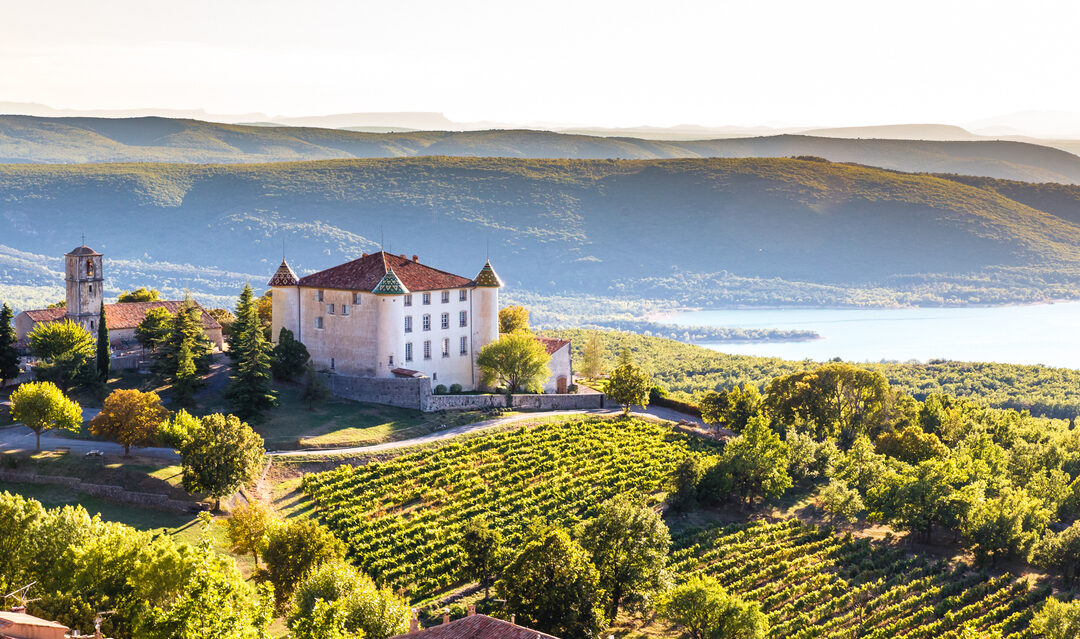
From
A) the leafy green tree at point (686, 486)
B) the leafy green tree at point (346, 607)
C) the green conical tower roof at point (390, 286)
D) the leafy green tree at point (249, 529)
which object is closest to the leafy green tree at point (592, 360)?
the green conical tower roof at point (390, 286)

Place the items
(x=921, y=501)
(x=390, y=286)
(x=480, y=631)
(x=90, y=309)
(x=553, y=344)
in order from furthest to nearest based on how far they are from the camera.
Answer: (x=553, y=344) → (x=90, y=309) → (x=390, y=286) → (x=921, y=501) → (x=480, y=631)

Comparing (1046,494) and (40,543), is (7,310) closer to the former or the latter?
(40,543)

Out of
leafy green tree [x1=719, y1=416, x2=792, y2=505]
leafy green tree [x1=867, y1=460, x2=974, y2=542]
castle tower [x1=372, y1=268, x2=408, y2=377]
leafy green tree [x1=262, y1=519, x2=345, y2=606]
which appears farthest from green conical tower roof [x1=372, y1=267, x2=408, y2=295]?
leafy green tree [x1=867, y1=460, x2=974, y2=542]

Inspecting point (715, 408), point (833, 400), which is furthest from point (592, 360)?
point (833, 400)

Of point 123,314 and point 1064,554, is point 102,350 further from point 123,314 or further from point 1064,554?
point 1064,554

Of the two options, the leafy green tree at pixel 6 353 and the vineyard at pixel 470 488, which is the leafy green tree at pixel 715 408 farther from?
the leafy green tree at pixel 6 353

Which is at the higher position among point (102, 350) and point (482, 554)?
point (102, 350)

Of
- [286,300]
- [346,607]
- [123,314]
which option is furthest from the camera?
[286,300]

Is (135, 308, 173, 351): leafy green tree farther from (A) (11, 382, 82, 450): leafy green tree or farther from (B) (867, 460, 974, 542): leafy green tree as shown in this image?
(B) (867, 460, 974, 542): leafy green tree

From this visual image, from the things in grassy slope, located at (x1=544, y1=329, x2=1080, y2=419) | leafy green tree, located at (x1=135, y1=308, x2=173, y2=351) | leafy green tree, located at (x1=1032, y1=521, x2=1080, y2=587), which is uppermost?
leafy green tree, located at (x1=135, y1=308, x2=173, y2=351)
